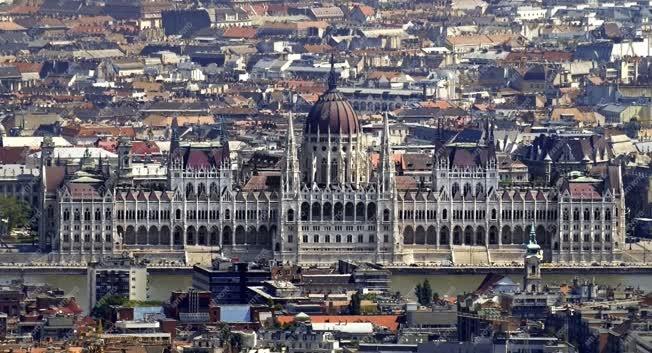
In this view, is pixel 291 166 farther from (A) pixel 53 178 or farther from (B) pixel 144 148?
(B) pixel 144 148

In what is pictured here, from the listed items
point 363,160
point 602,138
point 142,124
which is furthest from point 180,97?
point 363,160

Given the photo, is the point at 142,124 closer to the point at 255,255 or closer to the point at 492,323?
the point at 255,255

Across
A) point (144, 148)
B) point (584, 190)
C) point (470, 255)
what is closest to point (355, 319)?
point (470, 255)

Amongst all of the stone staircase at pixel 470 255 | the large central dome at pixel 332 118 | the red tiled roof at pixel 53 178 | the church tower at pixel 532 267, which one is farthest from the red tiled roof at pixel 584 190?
the red tiled roof at pixel 53 178

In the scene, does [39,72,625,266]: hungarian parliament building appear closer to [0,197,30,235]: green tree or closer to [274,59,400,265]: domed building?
[274,59,400,265]: domed building

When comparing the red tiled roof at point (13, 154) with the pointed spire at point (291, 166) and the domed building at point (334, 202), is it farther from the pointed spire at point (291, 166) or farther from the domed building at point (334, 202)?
the pointed spire at point (291, 166)

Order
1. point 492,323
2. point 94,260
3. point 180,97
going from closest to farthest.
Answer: point 492,323
point 94,260
point 180,97
